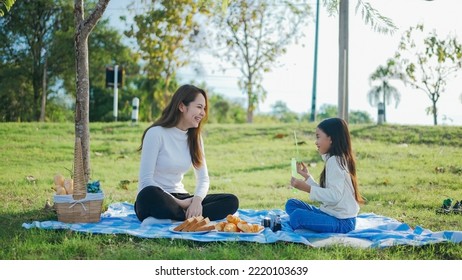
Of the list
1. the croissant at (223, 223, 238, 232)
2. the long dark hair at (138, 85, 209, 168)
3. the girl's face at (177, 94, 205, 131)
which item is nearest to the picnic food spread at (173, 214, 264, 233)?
the croissant at (223, 223, 238, 232)

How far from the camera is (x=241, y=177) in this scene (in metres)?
6.39

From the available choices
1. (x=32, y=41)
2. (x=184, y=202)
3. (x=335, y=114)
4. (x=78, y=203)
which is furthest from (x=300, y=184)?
(x=335, y=114)

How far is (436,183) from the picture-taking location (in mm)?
5770

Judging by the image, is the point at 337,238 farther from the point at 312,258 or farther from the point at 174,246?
the point at 174,246

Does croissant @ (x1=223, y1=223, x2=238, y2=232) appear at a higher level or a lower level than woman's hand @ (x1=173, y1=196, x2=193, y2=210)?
lower

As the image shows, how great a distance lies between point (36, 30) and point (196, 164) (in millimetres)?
5545

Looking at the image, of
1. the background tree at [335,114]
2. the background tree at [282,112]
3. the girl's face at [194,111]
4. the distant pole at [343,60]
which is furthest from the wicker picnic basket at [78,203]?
the background tree at [282,112]

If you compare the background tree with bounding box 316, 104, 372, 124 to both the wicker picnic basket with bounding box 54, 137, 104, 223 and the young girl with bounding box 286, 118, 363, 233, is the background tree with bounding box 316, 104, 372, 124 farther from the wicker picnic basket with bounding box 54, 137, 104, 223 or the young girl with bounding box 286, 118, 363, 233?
the wicker picnic basket with bounding box 54, 137, 104, 223

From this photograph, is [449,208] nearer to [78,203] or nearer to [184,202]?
[184,202]

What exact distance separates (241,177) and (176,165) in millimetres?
2643

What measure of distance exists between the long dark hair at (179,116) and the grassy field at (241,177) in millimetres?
705

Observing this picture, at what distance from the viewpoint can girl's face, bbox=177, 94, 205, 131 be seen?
12.2ft

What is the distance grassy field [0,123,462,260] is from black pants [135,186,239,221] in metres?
0.32

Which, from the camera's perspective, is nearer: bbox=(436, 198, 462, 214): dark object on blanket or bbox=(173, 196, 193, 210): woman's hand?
bbox=(173, 196, 193, 210): woman's hand
